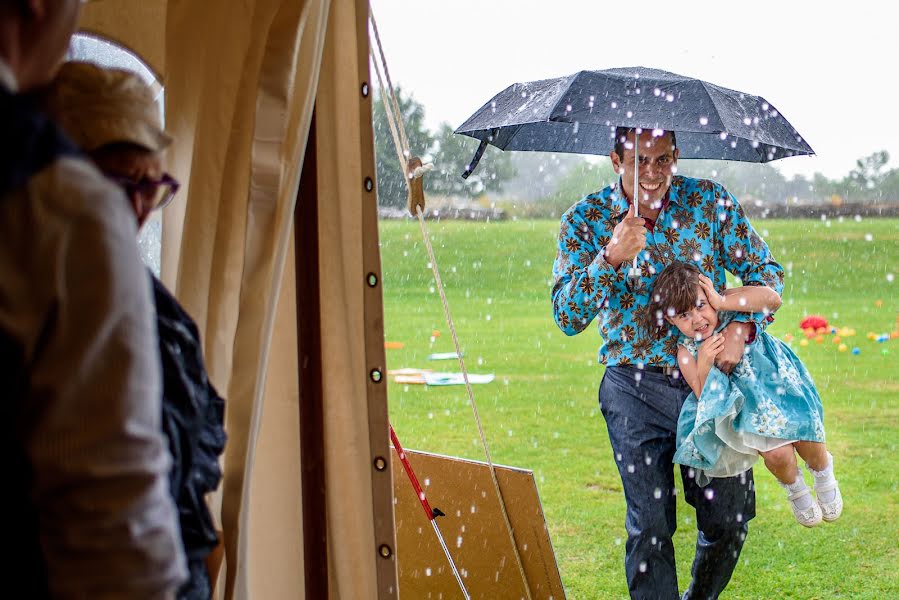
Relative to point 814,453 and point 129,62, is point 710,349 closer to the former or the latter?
point 814,453

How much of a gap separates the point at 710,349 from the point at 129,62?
1.54 metres

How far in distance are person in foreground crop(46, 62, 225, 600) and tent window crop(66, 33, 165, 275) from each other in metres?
0.80

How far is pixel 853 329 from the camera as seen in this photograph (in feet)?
23.9

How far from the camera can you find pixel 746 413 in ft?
8.19

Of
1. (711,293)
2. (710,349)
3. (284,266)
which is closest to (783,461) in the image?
(710,349)

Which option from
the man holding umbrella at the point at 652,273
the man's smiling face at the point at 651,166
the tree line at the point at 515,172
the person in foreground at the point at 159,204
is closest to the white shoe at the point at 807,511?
the man holding umbrella at the point at 652,273

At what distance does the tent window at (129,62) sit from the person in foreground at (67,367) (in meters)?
1.09

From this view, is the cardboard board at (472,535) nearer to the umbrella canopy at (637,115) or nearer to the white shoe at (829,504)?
the white shoe at (829,504)

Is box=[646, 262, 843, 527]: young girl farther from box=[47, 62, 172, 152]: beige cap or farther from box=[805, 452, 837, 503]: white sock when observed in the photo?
box=[47, 62, 172, 152]: beige cap

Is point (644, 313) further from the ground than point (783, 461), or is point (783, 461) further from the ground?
point (644, 313)

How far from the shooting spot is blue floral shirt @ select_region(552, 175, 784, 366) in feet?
8.18

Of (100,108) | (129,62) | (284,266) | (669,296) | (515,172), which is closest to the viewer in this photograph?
(100,108)

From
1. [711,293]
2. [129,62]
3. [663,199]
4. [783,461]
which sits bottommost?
[783,461]

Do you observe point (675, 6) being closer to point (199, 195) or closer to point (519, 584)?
point (519, 584)
